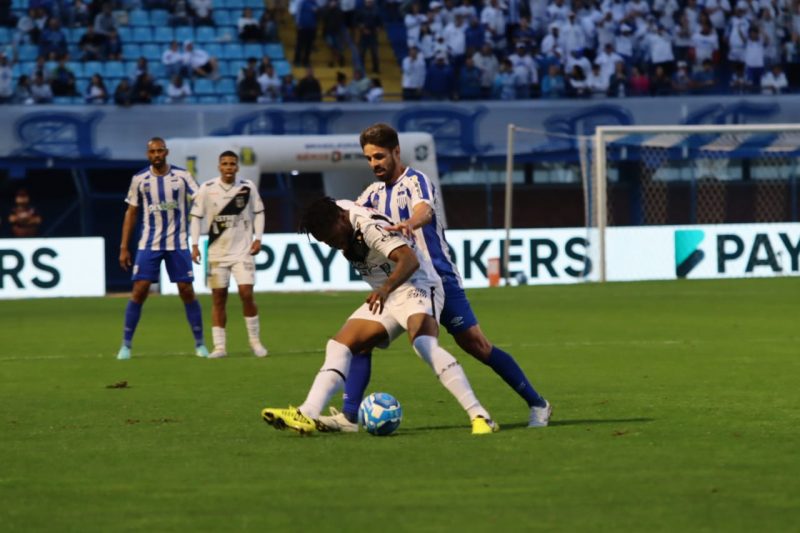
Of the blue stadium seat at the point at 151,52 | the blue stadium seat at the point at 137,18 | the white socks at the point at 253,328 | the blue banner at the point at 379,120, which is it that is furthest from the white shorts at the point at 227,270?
the blue stadium seat at the point at 137,18

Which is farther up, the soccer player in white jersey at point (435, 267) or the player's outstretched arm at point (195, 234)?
the soccer player in white jersey at point (435, 267)

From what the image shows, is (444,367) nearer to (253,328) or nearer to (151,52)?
(253,328)

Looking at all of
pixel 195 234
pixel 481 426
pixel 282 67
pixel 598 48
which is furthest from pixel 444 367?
pixel 598 48

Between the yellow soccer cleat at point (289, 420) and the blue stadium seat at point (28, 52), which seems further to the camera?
the blue stadium seat at point (28, 52)

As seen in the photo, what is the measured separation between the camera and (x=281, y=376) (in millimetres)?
13016

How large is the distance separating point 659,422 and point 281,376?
4.43 m

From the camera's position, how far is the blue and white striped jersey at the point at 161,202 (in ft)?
50.1

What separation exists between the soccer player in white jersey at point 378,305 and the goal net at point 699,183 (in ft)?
80.7

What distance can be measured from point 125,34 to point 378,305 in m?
26.2

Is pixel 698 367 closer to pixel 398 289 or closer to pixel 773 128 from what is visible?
pixel 398 289

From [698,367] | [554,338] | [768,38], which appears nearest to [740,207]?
[768,38]

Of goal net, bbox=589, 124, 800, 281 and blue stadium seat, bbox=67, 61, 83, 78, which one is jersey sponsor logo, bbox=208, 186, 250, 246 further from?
goal net, bbox=589, 124, 800, 281

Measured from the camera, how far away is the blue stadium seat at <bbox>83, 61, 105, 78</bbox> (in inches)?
1278

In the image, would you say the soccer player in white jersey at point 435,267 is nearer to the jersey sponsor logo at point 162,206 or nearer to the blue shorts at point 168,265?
the blue shorts at point 168,265
